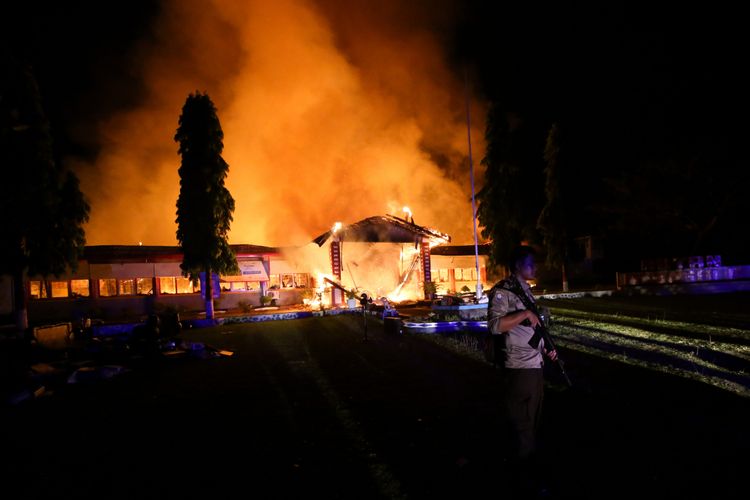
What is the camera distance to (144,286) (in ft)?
85.7

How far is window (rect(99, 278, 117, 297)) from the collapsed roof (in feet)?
38.5

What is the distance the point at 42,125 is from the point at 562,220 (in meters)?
31.0

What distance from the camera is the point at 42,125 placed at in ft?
59.0

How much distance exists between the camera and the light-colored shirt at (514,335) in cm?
417

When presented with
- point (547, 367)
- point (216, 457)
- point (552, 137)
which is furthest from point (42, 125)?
point (552, 137)

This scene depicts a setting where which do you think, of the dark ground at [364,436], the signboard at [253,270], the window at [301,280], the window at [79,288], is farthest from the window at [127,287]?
the dark ground at [364,436]

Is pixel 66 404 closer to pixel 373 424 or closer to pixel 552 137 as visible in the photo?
pixel 373 424

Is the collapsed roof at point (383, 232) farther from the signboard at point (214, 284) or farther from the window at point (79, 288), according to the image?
the window at point (79, 288)

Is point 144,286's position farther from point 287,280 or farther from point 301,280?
point 301,280

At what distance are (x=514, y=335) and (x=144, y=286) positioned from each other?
26.5 metres

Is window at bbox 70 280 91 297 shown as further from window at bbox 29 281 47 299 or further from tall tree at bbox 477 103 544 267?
tall tree at bbox 477 103 544 267

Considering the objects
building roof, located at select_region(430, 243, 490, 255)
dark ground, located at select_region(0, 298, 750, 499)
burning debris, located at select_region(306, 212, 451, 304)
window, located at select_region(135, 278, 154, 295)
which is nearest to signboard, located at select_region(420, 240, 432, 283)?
burning debris, located at select_region(306, 212, 451, 304)

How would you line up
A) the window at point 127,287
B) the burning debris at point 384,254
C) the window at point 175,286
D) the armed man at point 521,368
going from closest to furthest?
the armed man at point 521,368, the window at point 127,287, the window at point 175,286, the burning debris at point 384,254

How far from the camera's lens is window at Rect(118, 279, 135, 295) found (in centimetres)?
2564
